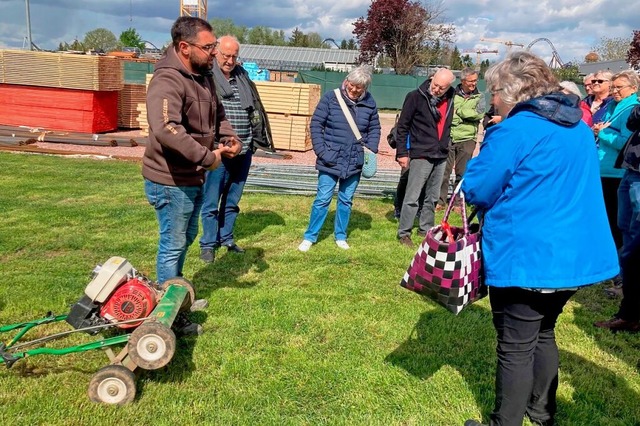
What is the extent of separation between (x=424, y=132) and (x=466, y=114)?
1.52 m

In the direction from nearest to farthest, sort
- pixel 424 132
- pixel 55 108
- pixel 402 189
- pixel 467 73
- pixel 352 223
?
1. pixel 424 132
2. pixel 467 73
3. pixel 352 223
4. pixel 402 189
5. pixel 55 108

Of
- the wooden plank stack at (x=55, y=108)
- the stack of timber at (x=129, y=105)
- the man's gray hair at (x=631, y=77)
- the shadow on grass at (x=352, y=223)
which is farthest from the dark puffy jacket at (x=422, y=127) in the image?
the stack of timber at (x=129, y=105)

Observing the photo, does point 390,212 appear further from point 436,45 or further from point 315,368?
point 436,45

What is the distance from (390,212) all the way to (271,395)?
5135mm

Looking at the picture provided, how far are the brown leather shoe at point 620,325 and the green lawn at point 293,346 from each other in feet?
0.23

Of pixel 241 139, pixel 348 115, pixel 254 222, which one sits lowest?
pixel 254 222

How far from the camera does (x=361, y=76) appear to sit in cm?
558

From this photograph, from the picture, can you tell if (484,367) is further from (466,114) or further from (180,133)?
(466,114)

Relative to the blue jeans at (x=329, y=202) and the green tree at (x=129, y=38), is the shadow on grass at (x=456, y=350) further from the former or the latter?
the green tree at (x=129, y=38)

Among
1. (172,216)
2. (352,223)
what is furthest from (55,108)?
(172,216)

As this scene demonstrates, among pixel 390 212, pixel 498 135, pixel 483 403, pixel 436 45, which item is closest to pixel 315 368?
pixel 483 403

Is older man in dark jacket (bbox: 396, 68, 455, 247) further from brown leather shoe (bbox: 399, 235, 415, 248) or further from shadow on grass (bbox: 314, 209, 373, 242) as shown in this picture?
shadow on grass (bbox: 314, 209, 373, 242)

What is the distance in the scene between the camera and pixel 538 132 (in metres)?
2.37

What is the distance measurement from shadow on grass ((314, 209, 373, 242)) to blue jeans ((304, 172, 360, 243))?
1.12 feet
